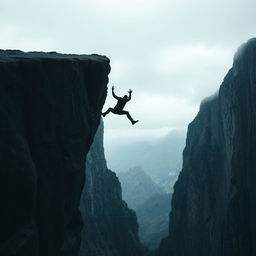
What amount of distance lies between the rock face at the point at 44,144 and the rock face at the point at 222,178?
4806 centimetres

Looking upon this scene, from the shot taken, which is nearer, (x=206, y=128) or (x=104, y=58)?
(x=104, y=58)

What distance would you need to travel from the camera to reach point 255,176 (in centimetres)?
7038

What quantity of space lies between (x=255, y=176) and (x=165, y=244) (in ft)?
122

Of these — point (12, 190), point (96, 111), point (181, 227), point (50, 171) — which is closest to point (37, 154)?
point (50, 171)

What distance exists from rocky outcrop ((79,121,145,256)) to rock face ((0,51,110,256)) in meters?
73.6

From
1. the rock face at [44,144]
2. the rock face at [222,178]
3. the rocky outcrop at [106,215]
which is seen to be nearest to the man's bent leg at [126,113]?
the rock face at [44,144]

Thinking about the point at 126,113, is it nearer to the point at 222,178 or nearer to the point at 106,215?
the point at 222,178

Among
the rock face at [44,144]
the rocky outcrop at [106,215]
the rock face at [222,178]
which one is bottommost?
the rocky outcrop at [106,215]

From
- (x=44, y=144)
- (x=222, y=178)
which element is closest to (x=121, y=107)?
(x=44, y=144)

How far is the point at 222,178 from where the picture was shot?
88.1m

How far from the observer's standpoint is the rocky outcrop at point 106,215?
10275 centimetres

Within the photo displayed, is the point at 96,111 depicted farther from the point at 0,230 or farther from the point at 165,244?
the point at 165,244

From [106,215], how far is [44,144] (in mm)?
91907

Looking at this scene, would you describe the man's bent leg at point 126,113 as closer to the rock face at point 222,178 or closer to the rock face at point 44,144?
the rock face at point 44,144
